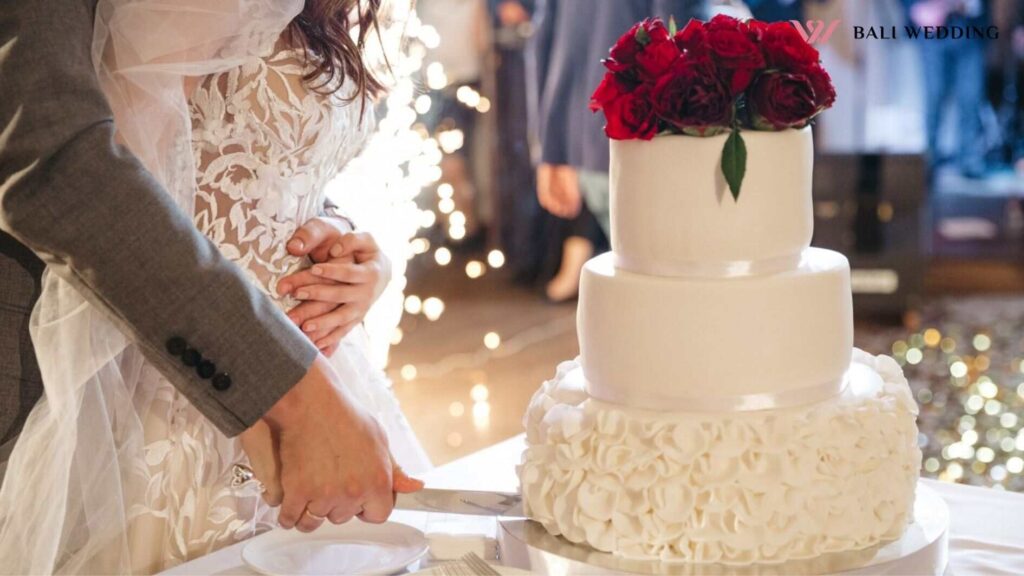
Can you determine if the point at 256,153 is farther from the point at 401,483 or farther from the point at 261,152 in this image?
the point at 401,483

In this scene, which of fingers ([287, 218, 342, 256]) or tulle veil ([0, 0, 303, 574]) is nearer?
tulle veil ([0, 0, 303, 574])

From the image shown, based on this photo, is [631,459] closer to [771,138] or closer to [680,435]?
[680,435]

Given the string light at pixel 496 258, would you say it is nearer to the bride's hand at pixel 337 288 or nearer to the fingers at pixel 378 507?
the bride's hand at pixel 337 288

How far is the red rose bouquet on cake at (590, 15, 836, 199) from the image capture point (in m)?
1.26

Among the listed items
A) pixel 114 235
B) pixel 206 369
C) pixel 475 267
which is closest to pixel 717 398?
pixel 206 369

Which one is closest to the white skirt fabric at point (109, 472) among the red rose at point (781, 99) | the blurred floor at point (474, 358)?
the red rose at point (781, 99)

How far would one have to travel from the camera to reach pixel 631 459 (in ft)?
4.12

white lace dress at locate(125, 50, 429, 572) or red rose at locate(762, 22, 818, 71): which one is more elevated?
red rose at locate(762, 22, 818, 71)

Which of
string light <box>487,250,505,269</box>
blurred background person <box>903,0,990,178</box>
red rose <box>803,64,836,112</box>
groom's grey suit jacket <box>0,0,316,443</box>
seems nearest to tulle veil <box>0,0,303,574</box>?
groom's grey suit jacket <box>0,0,316,443</box>

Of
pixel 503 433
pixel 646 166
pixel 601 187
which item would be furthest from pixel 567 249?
pixel 646 166

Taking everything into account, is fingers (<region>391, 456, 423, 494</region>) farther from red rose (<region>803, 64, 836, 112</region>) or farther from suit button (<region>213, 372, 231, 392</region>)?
red rose (<region>803, 64, 836, 112</region>)

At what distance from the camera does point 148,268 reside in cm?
112

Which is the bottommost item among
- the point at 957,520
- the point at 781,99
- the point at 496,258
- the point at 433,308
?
the point at 433,308

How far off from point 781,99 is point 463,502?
0.58 metres
